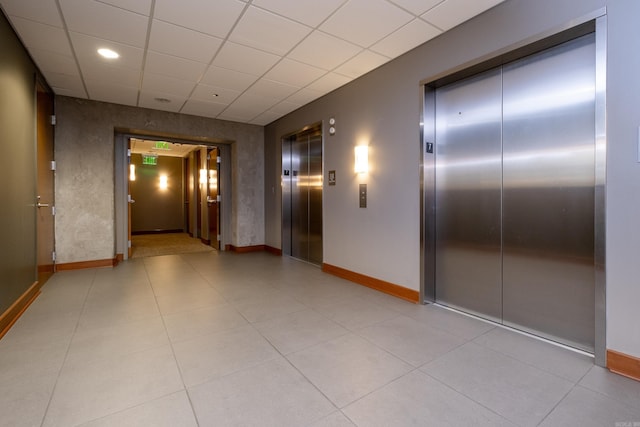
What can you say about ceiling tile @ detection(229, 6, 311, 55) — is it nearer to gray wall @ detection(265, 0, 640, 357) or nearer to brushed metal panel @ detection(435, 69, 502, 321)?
gray wall @ detection(265, 0, 640, 357)

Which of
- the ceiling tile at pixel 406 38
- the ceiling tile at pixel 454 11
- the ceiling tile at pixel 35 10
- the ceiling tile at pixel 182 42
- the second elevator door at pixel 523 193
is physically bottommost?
the second elevator door at pixel 523 193

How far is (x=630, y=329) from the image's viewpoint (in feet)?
6.88

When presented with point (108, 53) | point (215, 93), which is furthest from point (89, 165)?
point (215, 93)

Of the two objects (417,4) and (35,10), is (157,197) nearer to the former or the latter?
(35,10)

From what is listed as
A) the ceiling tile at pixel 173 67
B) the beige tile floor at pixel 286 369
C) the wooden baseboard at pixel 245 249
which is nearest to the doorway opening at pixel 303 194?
the wooden baseboard at pixel 245 249

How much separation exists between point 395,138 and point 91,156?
212 inches

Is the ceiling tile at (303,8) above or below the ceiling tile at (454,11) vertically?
above

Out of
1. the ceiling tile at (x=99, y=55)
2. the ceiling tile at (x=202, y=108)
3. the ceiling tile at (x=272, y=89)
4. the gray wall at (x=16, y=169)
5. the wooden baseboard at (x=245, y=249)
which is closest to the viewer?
the gray wall at (x=16, y=169)

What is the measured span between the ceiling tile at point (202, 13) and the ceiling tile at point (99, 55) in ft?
3.07

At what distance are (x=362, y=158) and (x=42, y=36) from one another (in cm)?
397

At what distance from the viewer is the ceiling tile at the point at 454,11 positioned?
275 cm

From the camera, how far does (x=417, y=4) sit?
278 centimetres

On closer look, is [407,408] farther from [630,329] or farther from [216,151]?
[216,151]

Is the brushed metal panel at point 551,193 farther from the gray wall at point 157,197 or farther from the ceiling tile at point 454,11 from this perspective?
the gray wall at point 157,197
